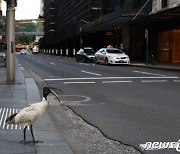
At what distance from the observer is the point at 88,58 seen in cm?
4388

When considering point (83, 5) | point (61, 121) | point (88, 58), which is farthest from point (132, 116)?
point (83, 5)

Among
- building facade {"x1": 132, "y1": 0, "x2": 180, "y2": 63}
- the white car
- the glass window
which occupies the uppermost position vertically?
the glass window

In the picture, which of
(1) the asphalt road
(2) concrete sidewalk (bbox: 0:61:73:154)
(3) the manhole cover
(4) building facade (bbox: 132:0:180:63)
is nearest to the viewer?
(2) concrete sidewalk (bbox: 0:61:73:154)

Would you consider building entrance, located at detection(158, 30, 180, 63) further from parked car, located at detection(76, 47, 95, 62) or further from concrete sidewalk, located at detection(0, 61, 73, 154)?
concrete sidewalk, located at detection(0, 61, 73, 154)

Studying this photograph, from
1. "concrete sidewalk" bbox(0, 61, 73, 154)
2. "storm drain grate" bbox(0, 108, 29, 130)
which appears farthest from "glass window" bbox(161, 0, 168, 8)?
"storm drain grate" bbox(0, 108, 29, 130)

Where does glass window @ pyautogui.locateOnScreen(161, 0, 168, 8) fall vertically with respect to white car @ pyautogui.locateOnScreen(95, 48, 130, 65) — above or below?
above

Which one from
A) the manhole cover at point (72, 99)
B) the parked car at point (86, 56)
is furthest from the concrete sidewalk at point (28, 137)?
the parked car at point (86, 56)

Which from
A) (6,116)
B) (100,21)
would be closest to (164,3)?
(100,21)

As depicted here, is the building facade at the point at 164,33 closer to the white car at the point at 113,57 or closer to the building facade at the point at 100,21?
the building facade at the point at 100,21

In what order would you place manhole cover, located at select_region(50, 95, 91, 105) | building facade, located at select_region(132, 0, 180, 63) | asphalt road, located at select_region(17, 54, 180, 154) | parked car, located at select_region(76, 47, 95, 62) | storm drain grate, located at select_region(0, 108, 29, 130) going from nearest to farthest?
asphalt road, located at select_region(17, 54, 180, 154), storm drain grate, located at select_region(0, 108, 29, 130), manhole cover, located at select_region(50, 95, 91, 105), building facade, located at select_region(132, 0, 180, 63), parked car, located at select_region(76, 47, 95, 62)

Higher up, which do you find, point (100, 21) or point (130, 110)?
point (100, 21)

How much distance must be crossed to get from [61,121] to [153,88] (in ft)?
22.6

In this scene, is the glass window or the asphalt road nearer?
the asphalt road

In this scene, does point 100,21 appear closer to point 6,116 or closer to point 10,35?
point 10,35
